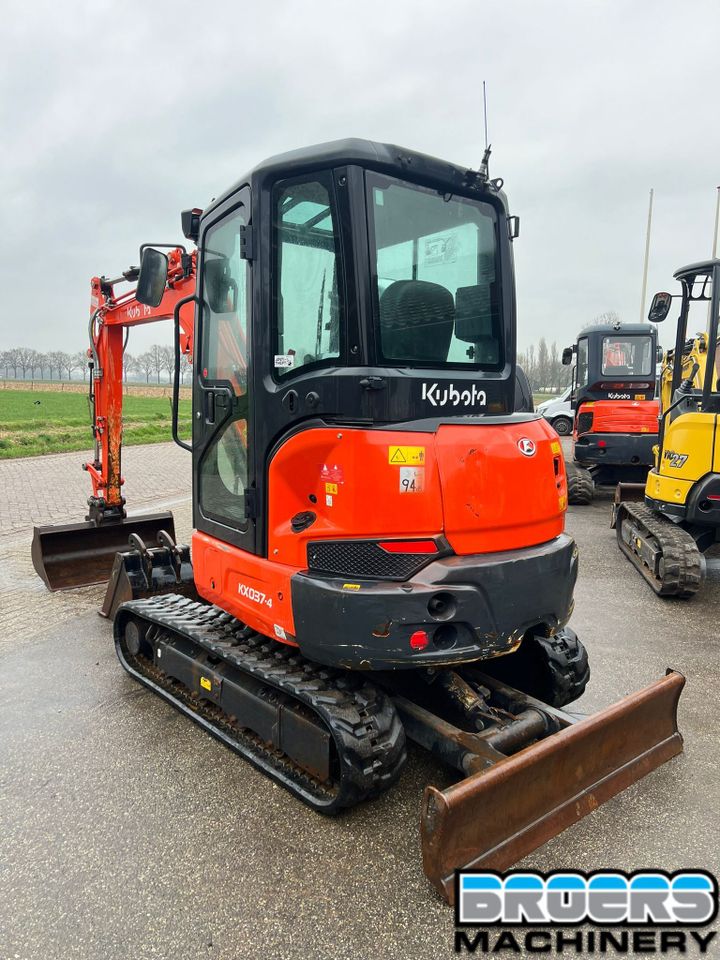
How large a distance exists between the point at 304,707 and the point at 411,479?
1.23m

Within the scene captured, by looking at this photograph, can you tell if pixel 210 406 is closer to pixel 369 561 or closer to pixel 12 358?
pixel 369 561

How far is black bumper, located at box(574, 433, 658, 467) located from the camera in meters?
11.3

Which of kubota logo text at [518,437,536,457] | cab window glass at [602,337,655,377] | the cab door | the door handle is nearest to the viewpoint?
kubota logo text at [518,437,536,457]

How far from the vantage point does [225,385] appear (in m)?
3.60

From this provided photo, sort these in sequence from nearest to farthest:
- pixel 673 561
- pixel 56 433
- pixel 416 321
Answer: pixel 416 321 → pixel 673 561 → pixel 56 433

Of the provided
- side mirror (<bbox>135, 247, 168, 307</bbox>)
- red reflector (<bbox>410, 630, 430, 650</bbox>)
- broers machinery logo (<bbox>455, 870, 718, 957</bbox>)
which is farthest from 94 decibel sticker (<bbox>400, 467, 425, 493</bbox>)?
side mirror (<bbox>135, 247, 168, 307</bbox>)

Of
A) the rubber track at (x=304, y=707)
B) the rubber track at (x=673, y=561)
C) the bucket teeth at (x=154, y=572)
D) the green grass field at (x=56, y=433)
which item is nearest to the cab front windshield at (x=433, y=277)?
the rubber track at (x=304, y=707)

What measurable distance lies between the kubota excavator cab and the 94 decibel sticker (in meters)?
9.00

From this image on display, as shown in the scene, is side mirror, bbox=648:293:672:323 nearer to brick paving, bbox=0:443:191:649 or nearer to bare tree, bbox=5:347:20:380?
brick paving, bbox=0:443:191:649

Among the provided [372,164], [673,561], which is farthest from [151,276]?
[673,561]

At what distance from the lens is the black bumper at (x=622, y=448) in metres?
11.3

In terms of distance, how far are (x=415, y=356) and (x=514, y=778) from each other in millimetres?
1794

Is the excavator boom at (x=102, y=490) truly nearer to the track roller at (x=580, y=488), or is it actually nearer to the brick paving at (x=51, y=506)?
the brick paving at (x=51, y=506)

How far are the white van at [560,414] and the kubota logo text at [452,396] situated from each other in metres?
21.5
